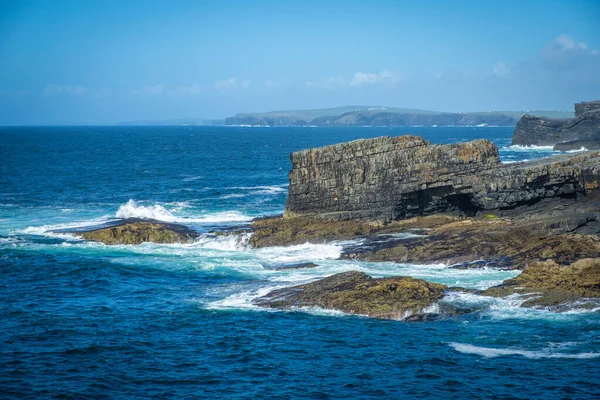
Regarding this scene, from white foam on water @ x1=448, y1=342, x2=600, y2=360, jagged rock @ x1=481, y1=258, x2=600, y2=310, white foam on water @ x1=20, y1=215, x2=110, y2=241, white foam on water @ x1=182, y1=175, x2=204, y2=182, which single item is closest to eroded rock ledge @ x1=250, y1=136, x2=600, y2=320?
jagged rock @ x1=481, y1=258, x2=600, y2=310

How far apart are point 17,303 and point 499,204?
29473 millimetres

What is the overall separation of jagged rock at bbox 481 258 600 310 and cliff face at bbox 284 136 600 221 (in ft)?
39.1

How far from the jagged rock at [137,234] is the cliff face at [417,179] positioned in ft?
28.7

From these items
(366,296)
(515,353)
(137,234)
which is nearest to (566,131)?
(137,234)

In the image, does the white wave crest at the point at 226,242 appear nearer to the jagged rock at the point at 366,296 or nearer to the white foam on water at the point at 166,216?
the white foam on water at the point at 166,216

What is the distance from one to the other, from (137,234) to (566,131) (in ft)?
338

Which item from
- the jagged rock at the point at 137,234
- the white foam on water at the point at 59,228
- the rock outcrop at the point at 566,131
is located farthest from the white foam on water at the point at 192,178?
the rock outcrop at the point at 566,131

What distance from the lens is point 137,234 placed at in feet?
164

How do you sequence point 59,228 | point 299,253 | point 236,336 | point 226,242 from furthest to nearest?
point 59,228
point 226,242
point 299,253
point 236,336

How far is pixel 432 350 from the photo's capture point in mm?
26594

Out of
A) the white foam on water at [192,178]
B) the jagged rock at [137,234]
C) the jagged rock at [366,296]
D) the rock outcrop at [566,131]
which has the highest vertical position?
the rock outcrop at [566,131]

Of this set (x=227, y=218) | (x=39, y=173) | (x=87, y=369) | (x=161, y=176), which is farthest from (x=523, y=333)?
(x=39, y=173)

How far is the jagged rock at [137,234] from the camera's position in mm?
49438

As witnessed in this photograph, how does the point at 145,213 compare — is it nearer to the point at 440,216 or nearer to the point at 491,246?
the point at 440,216
